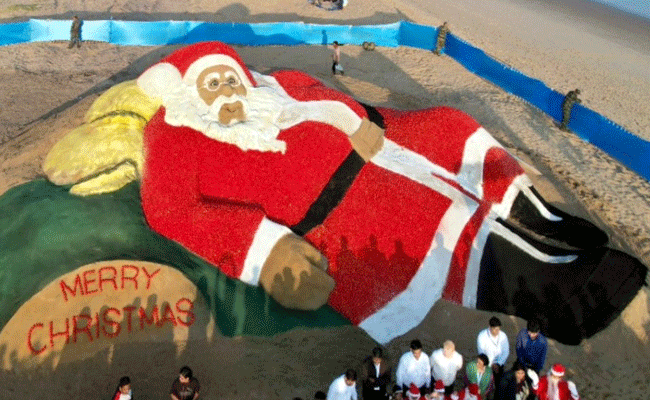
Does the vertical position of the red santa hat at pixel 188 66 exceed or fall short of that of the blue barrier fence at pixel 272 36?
it exceeds it

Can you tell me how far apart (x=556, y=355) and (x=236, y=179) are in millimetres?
5041

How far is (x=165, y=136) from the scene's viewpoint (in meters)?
9.15

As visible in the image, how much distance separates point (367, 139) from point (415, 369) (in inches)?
144

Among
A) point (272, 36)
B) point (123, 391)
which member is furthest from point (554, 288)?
point (272, 36)

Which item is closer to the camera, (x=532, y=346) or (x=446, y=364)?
(x=446, y=364)

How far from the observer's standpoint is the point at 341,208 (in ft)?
30.3

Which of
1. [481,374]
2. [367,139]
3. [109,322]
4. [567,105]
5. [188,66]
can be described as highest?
[188,66]

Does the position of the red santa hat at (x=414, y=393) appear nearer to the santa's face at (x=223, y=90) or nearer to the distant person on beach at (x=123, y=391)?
the distant person on beach at (x=123, y=391)

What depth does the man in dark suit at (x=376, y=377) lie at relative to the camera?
7.54 metres

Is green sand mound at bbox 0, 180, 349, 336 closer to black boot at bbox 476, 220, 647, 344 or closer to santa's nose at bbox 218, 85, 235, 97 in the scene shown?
santa's nose at bbox 218, 85, 235, 97

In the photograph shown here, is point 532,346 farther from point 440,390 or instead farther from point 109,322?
point 109,322

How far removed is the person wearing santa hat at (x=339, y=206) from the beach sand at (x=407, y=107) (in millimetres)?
521

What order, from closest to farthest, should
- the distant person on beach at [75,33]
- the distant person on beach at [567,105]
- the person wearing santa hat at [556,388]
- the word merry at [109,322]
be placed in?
the person wearing santa hat at [556,388], the word merry at [109,322], the distant person on beach at [567,105], the distant person on beach at [75,33]

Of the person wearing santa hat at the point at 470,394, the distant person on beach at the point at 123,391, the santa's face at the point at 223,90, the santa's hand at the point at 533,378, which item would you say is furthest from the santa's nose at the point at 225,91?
the santa's hand at the point at 533,378
